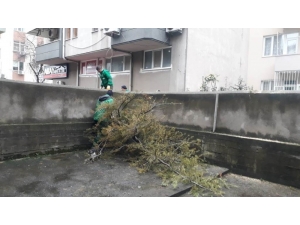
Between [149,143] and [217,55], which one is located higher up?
[217,55]

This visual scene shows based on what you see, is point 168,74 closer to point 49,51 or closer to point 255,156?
point 255,156

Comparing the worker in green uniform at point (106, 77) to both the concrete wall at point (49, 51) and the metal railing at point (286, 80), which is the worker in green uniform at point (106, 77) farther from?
the metal railing at point (286, 80)

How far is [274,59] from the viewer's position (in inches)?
545

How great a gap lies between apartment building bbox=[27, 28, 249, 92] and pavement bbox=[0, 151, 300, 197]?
7.08 meters

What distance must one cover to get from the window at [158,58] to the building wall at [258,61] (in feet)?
21.9

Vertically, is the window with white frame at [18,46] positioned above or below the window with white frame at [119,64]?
above

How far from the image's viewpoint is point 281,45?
13.9 metres

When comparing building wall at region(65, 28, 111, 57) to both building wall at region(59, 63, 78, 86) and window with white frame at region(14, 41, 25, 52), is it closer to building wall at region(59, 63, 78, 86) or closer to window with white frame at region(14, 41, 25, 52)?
building wall at region(59, 63, 78, 86)

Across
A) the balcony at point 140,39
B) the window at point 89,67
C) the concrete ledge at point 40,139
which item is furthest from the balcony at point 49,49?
the concrete ledge at point 40,139

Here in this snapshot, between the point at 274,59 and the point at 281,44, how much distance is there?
1068 mm

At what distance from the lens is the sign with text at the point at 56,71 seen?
1706 cm

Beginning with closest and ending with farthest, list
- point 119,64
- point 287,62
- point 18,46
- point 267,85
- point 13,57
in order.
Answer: point 287,62, point 119,64, point 267,85, point 13,57, point 18,46

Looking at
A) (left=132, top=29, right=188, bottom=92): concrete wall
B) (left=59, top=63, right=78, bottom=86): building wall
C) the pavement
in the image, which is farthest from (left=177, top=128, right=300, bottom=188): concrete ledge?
(left=59, top=63, right=78, bottom=86): building wall

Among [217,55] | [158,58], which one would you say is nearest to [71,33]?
[158,58]
